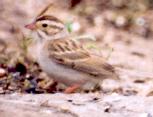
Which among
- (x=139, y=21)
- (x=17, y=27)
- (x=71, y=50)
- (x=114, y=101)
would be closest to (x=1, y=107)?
(x=114, y=101)

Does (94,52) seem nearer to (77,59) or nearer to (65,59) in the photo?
(77,59)

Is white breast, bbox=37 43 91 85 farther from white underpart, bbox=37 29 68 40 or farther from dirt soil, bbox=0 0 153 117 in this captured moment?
white underpart, bbox=37 29 68 40

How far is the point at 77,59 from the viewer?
8.43 metres

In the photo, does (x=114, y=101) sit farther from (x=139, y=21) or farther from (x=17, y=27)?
(x=139, y=21)

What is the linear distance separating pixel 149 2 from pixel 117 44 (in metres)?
1.39

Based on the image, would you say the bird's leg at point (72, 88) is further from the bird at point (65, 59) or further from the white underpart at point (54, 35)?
the white underpart at point (54, 35)

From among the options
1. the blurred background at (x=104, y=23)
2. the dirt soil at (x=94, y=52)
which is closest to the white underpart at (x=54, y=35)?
the dirt soil at (x=94, y=52)

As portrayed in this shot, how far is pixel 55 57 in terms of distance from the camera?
8.23m

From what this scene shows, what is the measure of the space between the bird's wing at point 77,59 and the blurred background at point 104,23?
1.95 meters

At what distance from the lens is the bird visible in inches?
320

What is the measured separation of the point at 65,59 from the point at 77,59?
0.16 m

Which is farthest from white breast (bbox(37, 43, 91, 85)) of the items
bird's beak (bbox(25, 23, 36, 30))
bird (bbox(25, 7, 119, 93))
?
bird's beak (bbox(25, 23, 36, 30))

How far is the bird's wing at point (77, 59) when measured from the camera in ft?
27.2

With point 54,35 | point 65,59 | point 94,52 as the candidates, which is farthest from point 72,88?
point 94,52
